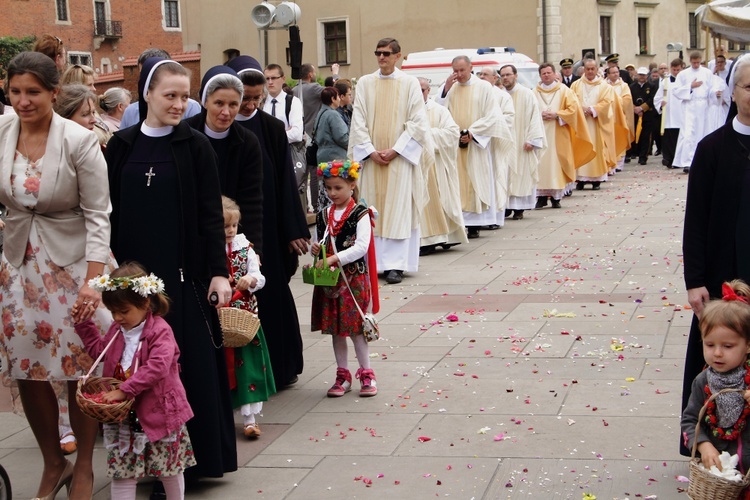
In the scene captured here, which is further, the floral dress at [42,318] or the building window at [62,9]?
the building window at [62,9]

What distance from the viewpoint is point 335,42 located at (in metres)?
40.8

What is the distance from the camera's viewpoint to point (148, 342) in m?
4.66

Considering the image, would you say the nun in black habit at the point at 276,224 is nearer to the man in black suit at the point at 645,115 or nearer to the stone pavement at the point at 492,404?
the stone pavement at the point at 492,404

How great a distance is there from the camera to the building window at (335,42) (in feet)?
133

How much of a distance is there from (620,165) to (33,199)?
21010 millimetres

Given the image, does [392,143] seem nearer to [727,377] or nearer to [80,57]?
[727,377]

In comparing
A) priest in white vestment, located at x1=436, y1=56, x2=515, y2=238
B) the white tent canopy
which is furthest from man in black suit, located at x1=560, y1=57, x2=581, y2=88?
priest in white vestment, located at x1=436, y1=56, x2=515, y2=238

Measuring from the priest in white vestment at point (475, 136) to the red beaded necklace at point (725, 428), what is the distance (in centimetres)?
990

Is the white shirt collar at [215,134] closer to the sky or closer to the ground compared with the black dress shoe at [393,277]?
closer to the sky

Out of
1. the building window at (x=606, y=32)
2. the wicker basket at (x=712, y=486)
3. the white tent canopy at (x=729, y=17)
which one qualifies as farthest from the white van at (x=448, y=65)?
the wicker basket at (x=712, y=486)

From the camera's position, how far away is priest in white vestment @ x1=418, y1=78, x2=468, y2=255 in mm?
12742

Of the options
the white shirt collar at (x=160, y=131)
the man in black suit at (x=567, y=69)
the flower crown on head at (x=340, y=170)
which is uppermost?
the man in black suit at (x=567, y=69)

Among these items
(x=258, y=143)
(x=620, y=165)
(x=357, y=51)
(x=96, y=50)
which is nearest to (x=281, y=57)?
(x=357, y=51)

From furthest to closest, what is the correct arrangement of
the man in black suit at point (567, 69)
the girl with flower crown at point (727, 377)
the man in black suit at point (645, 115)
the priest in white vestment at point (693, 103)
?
the man in black suit at point (645, 115) < the man in black suit at point (567, 69) < the priest in white vestment at point (693, 103) < the girl with flower crown at point (727, 377)
